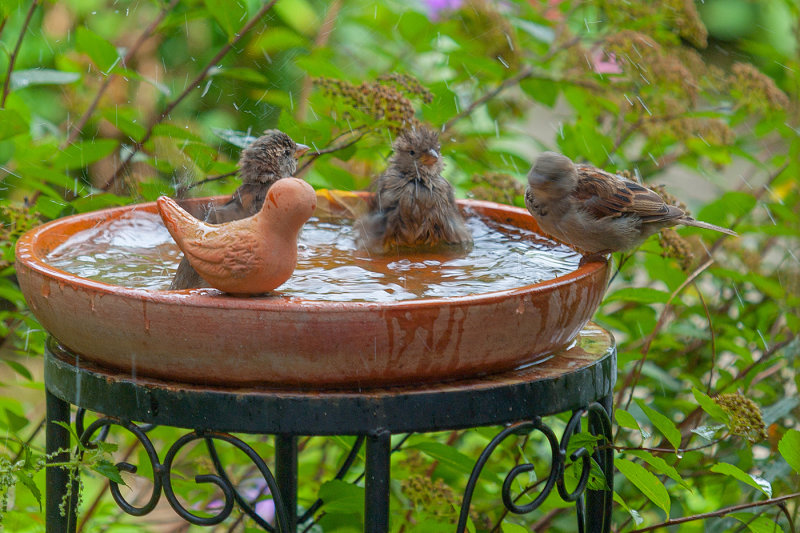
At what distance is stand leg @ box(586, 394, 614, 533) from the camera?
209cm

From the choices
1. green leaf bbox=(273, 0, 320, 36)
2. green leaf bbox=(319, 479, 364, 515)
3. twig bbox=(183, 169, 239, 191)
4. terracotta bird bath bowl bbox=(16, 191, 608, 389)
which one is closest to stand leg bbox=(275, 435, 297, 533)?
green leaf bbox=(319, 479, 364, 515)

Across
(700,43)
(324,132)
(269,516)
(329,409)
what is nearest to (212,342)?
(329,409)

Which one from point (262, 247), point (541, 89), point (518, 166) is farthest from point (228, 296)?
point (541, 89)

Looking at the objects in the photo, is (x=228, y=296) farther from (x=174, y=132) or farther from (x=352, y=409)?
(x=174, y=132)

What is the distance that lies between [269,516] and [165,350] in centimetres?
221

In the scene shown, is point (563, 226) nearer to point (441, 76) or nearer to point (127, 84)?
point (441, 76)

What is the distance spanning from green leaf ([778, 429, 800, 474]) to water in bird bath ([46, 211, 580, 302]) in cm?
65

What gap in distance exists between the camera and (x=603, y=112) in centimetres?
418

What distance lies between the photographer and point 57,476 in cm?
208

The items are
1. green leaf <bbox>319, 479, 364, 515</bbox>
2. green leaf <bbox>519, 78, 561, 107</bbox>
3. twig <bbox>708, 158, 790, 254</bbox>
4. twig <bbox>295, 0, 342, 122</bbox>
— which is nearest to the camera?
green leaf <bbox>319, 479, 364, 515</bbox>

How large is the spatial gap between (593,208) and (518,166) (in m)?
1.08

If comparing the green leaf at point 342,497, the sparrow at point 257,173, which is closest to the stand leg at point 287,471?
the green leaf at point 342,497

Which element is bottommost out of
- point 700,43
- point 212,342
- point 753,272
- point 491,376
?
point 753,272

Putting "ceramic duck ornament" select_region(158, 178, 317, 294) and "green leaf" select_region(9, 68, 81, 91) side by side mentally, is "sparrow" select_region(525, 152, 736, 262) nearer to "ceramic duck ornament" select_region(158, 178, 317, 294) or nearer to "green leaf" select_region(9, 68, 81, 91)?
"ceramic duck ornament" select_region(158, 178, 317, 294)
